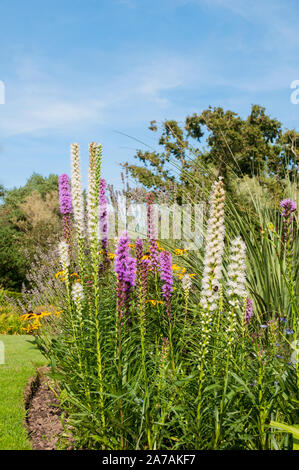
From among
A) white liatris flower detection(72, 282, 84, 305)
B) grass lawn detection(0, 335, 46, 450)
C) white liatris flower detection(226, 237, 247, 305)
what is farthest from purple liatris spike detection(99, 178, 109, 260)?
white liatris flower detection(226, 237, 247, 305)

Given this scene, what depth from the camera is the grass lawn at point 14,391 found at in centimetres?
438

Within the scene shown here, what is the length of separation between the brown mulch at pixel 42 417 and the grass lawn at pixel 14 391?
0.10 meters

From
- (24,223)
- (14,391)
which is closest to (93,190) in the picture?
(14,391)

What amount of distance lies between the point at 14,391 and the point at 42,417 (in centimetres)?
102

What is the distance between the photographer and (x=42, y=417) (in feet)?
16.6

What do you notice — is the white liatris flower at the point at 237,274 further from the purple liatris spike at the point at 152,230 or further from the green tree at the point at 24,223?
the green tree at the point at 24,223

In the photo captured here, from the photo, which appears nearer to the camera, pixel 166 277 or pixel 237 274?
pixel 237 274

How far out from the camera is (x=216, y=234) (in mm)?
2588

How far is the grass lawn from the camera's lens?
4.38 m

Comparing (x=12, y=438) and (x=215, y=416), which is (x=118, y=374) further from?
(x=12, y=438)

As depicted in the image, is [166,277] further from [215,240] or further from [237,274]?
[215,240]

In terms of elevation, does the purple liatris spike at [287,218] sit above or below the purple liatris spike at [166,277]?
above

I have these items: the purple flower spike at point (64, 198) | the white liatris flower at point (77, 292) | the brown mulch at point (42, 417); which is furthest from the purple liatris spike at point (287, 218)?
the purple flower spike at point (64, 198)
